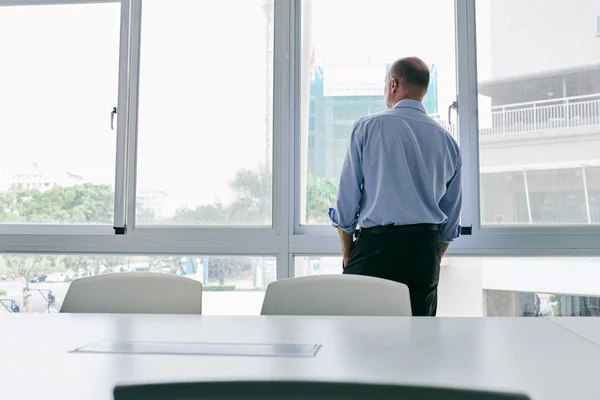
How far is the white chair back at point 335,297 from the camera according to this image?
1.83 metres

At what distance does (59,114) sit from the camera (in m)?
3.78

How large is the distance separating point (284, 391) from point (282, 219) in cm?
260

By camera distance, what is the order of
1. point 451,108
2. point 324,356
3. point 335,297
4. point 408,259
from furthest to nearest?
point 451,108 → point 408,259 → point 335,297 → point 324,356

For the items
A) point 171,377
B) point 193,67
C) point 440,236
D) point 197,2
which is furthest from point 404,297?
point 197,2

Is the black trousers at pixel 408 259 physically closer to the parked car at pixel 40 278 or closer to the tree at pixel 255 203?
the tree at pixel 255 203

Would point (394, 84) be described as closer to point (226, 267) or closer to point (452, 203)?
point (452, 203)

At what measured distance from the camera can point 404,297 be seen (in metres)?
1.83

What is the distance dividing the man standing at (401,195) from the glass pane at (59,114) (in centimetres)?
186

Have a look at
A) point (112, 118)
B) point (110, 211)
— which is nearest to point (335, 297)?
point (110, 211)

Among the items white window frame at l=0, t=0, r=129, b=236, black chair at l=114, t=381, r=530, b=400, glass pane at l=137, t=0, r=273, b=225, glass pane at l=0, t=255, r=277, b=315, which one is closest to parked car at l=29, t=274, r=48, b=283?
glass pane at l=0, t=255, r=277, b=315

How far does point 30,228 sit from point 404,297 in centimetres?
282

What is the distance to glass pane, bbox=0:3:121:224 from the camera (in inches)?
147

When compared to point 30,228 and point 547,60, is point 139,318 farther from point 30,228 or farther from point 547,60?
point 547,60

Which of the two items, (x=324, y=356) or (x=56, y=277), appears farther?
(x=56, y=277)
